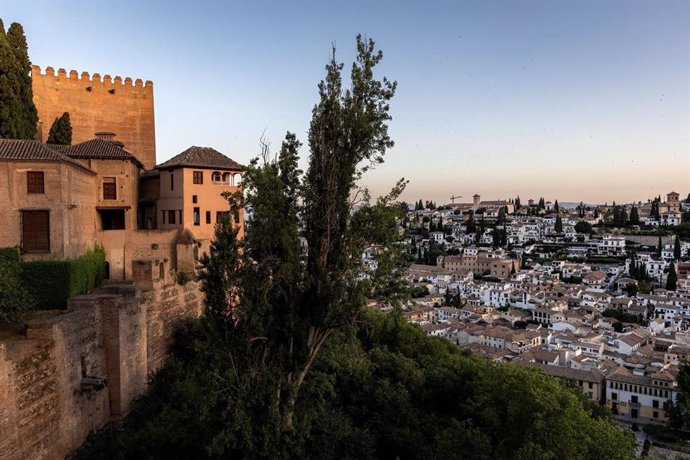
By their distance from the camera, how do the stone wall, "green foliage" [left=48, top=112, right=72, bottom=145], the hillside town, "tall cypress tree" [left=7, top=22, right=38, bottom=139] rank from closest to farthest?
the stone wall → "tall cypress tree" [left=7, top=22, right=38, bottom=139] → "green foliage" [left=48, top=112, right=72, bottom=145] → the hillside town

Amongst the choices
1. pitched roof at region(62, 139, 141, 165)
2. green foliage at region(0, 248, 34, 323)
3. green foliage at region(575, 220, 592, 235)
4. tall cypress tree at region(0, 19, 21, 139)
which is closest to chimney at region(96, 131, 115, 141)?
pitched roof at region(62, 139, 141, 165)

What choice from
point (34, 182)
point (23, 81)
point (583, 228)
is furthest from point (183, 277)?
point (583, 228)

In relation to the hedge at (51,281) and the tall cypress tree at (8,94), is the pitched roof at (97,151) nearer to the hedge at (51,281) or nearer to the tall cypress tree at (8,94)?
the tall cypress tree at (8,94)

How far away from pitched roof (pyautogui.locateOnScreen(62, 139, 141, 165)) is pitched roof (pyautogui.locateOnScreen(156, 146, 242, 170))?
157 cm

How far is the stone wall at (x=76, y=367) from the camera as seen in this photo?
9.13 m

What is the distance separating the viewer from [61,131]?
67.4 ft

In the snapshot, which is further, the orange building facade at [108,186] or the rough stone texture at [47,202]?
the orange building facade at [108,186]

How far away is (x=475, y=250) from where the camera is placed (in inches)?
3900

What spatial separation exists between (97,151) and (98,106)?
6.36 m

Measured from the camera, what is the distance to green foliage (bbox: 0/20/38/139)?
17.3 meters

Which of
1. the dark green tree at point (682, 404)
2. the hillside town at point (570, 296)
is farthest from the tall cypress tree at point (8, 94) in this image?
the dark green tree at point (682, 404)

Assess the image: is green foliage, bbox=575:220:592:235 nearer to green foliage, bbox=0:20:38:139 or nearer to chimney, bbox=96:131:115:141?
chimney, bbox=96:131:115:141

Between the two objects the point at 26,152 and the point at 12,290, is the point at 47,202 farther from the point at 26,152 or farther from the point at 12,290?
the point at 12,290

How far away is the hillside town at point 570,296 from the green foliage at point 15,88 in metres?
14.3
